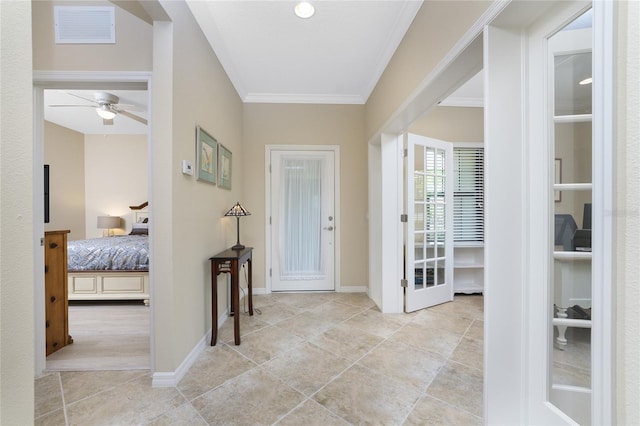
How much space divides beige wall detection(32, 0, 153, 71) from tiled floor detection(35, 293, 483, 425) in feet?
7.03

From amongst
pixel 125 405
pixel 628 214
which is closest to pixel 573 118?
pixel 628 214

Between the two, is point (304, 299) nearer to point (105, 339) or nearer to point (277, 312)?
point (277, 312)

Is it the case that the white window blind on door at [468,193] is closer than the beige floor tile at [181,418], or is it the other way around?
the beige floor tile at [181,418]

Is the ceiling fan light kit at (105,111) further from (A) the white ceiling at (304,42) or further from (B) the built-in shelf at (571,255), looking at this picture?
(B) the built-in shelf at (571,255)

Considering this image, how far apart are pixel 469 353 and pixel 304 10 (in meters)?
3.02

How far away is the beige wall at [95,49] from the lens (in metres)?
1.65

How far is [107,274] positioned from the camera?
9.66 feet

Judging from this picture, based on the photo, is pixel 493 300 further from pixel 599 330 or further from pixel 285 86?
pixel 285 86

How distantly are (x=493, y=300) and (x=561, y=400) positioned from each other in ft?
1.51

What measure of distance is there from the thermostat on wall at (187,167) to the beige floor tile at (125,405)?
4.75ft

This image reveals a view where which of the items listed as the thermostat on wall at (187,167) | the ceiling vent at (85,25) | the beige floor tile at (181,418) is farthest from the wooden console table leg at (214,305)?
the ceiling vent at (85,25)

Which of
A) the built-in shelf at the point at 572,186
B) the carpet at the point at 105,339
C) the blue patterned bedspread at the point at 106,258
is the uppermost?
the built-in shelf at the point at 572,186

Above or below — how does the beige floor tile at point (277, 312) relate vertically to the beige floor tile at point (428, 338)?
below

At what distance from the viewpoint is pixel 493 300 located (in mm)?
1105
